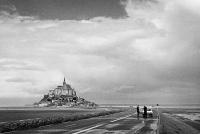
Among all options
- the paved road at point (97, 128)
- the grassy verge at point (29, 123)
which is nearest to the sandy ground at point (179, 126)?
the paved road at point (97, 128)

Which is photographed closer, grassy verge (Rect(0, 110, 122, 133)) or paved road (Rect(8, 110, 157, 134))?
paved road (Rect(8, 110, 157, 134))

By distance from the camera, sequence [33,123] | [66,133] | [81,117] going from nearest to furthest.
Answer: [66,133], [33,123], [81,117]

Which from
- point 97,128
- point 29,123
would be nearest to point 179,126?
point 97,128

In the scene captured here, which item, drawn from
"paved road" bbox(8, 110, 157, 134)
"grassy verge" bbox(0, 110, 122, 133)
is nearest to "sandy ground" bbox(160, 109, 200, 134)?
"paved road" bbox(8, 110, 157, 134)

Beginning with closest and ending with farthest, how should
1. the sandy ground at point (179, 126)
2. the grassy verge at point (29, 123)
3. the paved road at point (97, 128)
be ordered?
the paved road at point (97, 128)
the sandy ground at point (179, 126)
the grassy verge at point (29, 123)

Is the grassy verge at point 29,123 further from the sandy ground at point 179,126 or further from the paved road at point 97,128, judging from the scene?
the sandy ground at point 179,126

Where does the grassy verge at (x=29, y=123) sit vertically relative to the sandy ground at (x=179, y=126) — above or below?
above

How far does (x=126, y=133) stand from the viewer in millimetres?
23359

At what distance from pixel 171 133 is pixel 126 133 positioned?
3.69 meters

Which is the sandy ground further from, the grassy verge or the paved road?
the grassy verge

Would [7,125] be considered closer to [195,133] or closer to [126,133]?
[126,133]

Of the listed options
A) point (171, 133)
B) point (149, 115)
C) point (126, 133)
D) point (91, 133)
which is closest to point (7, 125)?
point (91, 133)

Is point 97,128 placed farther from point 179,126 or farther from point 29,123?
point 179,126

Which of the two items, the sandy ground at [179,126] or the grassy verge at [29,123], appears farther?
the grassy verge at [29,123]
